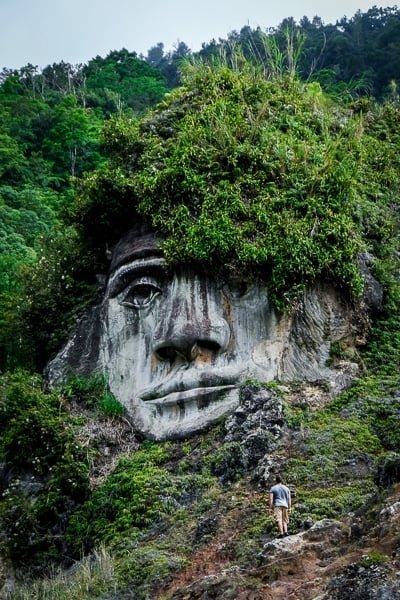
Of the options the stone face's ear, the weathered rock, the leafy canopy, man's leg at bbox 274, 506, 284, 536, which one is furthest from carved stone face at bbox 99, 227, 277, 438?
the weathered rock

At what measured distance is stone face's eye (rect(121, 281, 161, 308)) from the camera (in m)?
15.7

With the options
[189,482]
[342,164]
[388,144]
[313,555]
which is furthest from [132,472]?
[388,144]

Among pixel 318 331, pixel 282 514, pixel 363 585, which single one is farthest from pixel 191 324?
pixel 363 585

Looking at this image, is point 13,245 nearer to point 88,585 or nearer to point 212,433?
point 212,433

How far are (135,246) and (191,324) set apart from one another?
2.08 meters

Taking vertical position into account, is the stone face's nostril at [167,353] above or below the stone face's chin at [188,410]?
above

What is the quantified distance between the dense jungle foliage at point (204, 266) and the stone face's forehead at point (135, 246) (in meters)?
0.33

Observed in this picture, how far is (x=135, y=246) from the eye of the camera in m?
16.2

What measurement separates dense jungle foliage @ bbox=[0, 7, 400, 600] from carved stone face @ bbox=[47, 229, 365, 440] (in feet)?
1.05

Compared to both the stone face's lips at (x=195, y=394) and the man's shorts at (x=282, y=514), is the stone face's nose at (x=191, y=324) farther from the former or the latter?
the man's shorts at (x=282, y=514)

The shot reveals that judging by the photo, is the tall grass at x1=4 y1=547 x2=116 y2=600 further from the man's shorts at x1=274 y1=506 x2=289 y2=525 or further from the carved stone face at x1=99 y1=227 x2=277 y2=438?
the carved stone face at x1=99 y1=227 x2=277 y2=438

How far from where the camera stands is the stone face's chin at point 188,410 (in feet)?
46.8

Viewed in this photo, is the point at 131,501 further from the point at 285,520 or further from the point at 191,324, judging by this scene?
the point at 191,324

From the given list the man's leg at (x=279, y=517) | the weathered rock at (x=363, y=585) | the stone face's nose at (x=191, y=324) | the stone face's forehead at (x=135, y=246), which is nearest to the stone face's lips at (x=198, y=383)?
the stone face's nose at (x=191, y=324)
